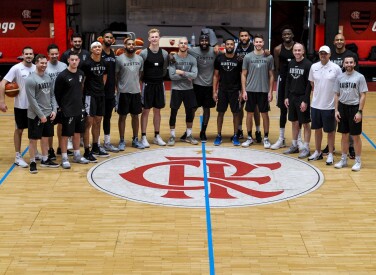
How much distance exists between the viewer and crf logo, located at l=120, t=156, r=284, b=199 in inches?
356

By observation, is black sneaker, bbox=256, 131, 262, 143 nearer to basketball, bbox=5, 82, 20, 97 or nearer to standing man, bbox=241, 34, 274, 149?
standing man, bbox=241, 34, 274, 149

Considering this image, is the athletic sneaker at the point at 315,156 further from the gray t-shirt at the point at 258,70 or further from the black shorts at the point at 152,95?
the black shorts at the point at 152,95

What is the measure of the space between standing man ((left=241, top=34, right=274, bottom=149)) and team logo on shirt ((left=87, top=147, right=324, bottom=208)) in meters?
0.77

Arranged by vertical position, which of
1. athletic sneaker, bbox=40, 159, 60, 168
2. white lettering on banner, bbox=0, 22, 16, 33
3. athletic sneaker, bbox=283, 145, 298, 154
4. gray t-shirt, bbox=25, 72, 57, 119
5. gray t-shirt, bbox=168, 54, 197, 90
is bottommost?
athletic sneaker, bbox=40, 159, 60, 168

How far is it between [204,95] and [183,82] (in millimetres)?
444

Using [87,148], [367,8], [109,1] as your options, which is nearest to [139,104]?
[87,148]

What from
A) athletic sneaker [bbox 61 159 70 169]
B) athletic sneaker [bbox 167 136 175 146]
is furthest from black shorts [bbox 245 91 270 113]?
athletic sneaker [bbox 61 159 70 169]

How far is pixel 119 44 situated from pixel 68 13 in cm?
185

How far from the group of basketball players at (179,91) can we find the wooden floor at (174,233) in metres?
0.86

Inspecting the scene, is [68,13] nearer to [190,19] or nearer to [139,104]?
[190,19]

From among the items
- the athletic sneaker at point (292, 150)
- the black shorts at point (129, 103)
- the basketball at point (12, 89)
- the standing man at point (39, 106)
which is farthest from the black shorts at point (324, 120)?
the basketball at point (12, 89)

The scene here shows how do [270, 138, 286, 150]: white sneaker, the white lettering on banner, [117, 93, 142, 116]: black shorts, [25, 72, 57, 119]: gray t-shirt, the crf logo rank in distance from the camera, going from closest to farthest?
Answer: the crf logo < [25, 72, 57, 119]: gray t-shirt < [117, 93, 142, 116]: black shorts < [270, 138, 286, 150]: white sneaker < the white lettering on banner

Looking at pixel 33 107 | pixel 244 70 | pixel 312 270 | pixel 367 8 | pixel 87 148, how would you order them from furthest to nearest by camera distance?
pixel 367 8
pixel 244 70
pixel 87 148
pixel 33 107
pixel 312 270

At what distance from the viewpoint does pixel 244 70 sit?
11.2 meters
